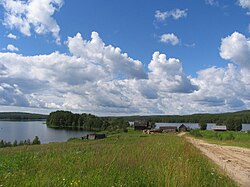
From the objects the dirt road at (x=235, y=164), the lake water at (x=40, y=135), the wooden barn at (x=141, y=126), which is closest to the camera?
the dirt road at (x=235, y=164)

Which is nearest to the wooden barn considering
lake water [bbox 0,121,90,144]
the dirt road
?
lake water [bbox 0,121,90,144]


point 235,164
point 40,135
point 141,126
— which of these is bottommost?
point 40,135

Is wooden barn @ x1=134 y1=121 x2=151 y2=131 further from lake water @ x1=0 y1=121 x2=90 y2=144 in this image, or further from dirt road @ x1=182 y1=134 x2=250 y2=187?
dirt road @ x1=182 y1=134 x2=250 y2=187

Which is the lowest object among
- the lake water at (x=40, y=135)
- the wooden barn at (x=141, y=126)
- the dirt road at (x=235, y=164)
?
the lake water at (x=40, y=135)

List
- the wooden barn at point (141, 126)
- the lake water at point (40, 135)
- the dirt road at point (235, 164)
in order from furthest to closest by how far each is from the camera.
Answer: the wooden barn at point (141, 126) < the lake water at point (40, 135) < the dirt road at point (235, 164)

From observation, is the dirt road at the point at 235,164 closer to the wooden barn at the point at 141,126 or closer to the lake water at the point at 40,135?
the lake water at the point at 40,135

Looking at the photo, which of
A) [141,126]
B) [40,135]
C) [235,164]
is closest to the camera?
[235,164]

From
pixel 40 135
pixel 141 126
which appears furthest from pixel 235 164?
pixel 141 126

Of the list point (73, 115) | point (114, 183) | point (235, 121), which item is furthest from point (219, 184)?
point (73, 115)

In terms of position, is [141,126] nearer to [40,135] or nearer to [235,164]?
[40,135]

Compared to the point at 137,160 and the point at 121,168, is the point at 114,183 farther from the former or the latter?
the point at 137,160

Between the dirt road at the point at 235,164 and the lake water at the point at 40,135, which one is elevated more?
the dirt road at the point at 235,164

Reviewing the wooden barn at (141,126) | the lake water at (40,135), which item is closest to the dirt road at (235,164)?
the lake water at (40,135)

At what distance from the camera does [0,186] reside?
5.79 meters
